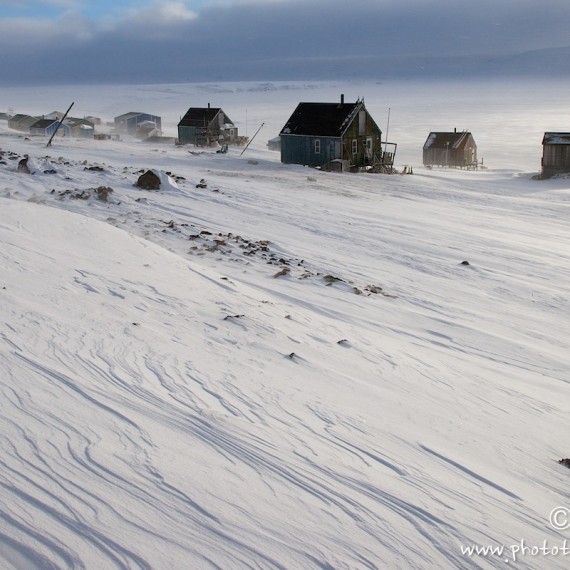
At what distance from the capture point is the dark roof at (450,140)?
60.1 metres

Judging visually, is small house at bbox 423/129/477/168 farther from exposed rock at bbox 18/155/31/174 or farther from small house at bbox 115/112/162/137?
exposed rock at bbox 18/155/31/174

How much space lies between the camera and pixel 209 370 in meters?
7.13

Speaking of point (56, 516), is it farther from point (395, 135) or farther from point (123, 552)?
point (395, 135)

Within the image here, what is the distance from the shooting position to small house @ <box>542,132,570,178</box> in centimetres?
4472

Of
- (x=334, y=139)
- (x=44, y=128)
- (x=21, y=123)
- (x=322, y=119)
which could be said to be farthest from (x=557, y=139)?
(x=21, y=123)

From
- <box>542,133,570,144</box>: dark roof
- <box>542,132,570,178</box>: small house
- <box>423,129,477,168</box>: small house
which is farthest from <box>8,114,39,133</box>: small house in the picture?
<box>542,132,570,178</box>: small house

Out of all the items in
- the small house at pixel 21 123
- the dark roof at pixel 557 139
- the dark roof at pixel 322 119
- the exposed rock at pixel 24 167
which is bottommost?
the exposed rock at pixel 24 167

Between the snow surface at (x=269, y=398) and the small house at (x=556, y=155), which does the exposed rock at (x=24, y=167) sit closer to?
the snow surface at (x=269, y=398)

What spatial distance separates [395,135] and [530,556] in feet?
330

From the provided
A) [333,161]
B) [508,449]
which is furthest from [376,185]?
[508,449]

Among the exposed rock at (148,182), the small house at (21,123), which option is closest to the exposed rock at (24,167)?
the exposed rock at (148,182)

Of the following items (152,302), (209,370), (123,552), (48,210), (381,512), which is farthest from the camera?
(48,210)

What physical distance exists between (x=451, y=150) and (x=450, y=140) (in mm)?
1099

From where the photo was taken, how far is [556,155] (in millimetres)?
45000
